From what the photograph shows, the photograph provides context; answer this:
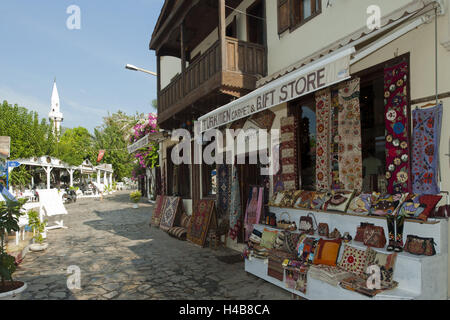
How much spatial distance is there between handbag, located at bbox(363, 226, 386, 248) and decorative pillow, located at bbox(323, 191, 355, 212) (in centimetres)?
50

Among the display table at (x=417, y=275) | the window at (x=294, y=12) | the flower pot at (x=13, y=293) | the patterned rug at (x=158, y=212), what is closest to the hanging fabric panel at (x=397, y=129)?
the display table at (x=417, y=275)

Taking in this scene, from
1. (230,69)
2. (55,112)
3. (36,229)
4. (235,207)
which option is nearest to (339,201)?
(235,207)

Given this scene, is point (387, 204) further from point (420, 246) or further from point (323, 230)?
point (323, 230)

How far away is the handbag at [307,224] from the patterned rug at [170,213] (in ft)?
21.2

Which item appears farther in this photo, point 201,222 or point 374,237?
point 201,222

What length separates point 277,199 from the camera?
20.8 ft

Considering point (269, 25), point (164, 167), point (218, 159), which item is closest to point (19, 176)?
point (164, 167)

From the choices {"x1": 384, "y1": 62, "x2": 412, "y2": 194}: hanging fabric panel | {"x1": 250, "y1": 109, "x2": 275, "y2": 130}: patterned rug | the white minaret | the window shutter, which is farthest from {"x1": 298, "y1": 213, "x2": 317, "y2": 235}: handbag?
the white minaret

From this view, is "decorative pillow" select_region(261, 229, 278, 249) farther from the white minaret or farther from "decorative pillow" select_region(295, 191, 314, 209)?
the white minaret

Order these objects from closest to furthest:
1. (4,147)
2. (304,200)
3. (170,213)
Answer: (304,200) → (4,147) → (170,213)

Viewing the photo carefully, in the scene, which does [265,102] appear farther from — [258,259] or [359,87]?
[258,259]

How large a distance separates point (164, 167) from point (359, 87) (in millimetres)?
11020

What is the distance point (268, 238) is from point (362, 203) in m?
1.98

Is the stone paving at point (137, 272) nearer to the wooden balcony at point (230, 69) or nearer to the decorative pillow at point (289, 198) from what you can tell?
the decorative pillow at point (289, 198)
